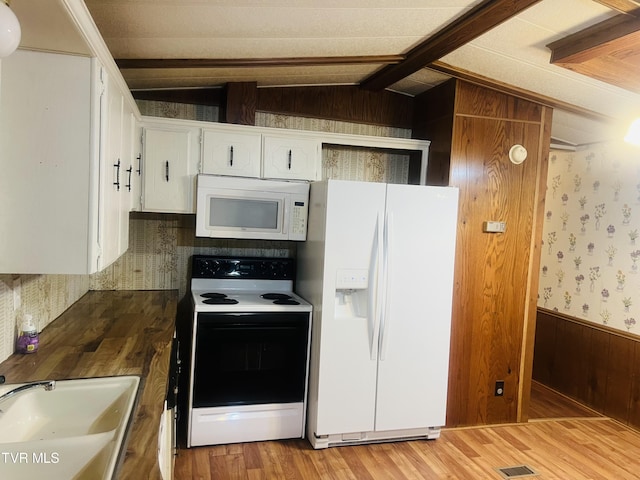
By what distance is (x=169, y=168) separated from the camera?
2850 millimetres

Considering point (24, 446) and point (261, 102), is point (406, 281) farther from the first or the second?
point (24, 446)

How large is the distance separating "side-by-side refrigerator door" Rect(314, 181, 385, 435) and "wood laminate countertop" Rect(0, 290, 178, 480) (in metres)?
0.95

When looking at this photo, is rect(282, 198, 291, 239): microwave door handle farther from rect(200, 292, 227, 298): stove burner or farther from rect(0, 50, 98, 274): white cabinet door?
rect(0, 50, 98, 274): white cabinet door

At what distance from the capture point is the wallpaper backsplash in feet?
10.3

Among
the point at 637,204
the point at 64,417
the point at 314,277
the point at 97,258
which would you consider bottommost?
the point at 64,417

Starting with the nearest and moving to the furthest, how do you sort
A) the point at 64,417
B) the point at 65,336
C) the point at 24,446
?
the point at 24,446 < the point at 64,417 < the point at 65,336

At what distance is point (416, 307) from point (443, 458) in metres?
0.93

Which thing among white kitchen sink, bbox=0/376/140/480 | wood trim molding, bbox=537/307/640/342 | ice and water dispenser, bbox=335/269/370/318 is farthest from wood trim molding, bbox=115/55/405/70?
wood trim molding, bbox=537/307/640/342

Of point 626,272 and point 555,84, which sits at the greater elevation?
point 555,84

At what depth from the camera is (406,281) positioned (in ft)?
9.17

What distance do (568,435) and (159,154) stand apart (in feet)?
11.2

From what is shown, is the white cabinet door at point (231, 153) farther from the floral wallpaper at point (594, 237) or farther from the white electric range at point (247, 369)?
the floral wallpaper at point (594, 237)

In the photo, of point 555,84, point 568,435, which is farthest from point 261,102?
point 568,435

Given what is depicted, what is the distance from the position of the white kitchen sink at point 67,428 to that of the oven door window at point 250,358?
1025 millimetres
